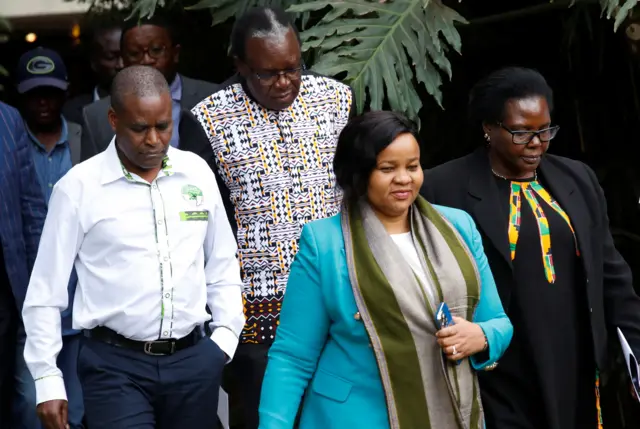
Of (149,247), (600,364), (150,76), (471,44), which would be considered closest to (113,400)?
(149,247)

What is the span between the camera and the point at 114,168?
577 cm

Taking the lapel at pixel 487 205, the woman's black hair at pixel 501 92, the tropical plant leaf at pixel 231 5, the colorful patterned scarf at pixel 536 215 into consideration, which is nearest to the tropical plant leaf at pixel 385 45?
the tropical plant leaf at pixel 231 5

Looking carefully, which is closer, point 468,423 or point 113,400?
point 468,423

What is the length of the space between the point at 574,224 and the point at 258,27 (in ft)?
5.38

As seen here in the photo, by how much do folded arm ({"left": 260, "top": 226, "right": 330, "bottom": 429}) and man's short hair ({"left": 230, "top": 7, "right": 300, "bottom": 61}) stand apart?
58.4 inches

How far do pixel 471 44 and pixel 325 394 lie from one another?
469 centimetres

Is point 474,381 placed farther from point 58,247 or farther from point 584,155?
point 584,155

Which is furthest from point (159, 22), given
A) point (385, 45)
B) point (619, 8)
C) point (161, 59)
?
point (619, 8)

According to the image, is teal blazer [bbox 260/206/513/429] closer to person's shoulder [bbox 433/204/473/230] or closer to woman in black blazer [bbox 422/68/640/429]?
person's shoulder [bbox 433/204/473/230]

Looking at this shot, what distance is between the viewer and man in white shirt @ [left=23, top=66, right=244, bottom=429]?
5605 millimetres

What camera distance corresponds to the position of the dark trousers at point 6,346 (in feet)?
21.8

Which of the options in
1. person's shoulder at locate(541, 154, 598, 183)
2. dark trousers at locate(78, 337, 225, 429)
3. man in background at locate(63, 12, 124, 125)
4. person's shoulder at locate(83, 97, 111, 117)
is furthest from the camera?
man in background at locate(63, 12, 124, 125)

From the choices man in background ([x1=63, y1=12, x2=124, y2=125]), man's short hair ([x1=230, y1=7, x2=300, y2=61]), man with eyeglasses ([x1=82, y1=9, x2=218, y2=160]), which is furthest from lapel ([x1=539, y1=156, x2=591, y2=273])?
man in background ([x1=63, y1=12, x2=124, y2=125])

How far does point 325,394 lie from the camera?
5082mm
